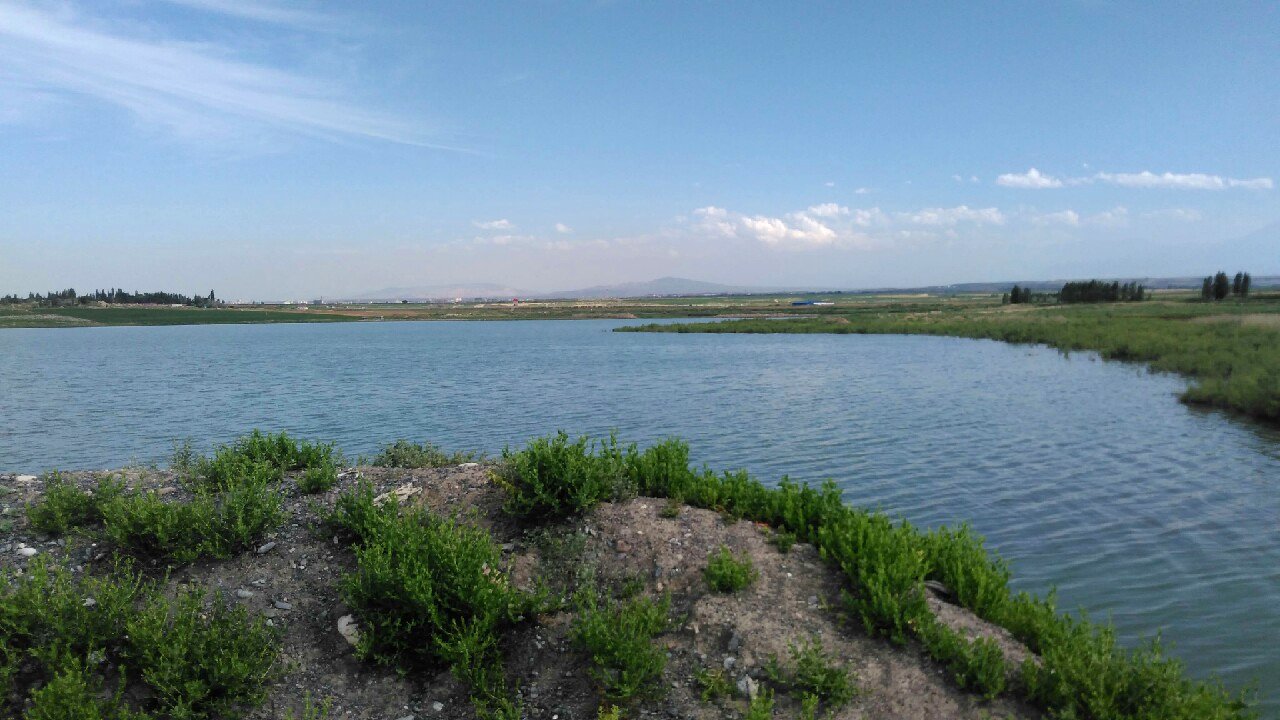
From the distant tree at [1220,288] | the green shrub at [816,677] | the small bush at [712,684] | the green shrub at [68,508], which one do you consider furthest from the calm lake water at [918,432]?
the distant tree at [1220,288]

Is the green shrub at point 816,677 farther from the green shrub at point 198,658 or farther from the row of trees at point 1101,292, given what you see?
the row of trees at point 1101,292

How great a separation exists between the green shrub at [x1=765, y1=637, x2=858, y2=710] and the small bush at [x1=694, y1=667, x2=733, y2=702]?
1.34 ft

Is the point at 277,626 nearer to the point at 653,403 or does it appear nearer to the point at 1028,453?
the point at 1028,453

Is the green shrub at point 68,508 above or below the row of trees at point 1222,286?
below

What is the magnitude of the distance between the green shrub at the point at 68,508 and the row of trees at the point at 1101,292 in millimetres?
133393

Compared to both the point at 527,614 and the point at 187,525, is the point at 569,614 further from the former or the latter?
the point at 187,525

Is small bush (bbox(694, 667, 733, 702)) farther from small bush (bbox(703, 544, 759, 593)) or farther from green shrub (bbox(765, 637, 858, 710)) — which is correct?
small bush (bbox(703, 544, 759, 593))

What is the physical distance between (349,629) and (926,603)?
5.83m

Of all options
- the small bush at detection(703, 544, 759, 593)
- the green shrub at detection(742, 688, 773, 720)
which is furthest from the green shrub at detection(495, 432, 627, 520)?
the green shrub at detection(742, 688, 773, 720)

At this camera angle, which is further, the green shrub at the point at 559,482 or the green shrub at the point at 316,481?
the green shrub at the point at 316,481

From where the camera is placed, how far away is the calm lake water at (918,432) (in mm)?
11695

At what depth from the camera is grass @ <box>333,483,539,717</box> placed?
6.90 metres

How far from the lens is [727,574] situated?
25.8 feet

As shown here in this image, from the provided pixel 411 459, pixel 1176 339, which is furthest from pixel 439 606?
pixel 1176 339
